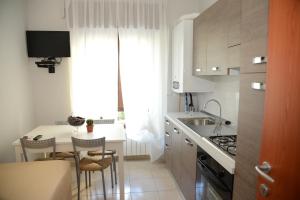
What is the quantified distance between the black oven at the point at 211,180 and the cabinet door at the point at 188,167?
3.4 inches

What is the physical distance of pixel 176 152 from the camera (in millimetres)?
2760

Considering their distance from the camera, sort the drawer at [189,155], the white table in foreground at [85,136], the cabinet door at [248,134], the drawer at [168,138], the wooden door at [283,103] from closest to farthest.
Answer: the wooden door at [283,103] → the cabinet door at [248,134] → the drawer at [189,155] → the white table in foreground at [85,136] → the drawer at [168,138]

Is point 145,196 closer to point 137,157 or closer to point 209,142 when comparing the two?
point 137,157

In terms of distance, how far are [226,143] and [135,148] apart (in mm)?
2136

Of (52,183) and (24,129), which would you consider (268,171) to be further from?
(24,129)

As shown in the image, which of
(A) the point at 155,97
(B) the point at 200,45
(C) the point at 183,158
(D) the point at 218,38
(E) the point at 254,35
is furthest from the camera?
(A) the point at 155,97

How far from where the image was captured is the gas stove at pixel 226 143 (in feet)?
5.29

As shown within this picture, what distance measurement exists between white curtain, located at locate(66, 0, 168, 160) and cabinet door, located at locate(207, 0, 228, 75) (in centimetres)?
120

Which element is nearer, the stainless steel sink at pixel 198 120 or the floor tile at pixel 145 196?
the floor tile at pixel 145 196

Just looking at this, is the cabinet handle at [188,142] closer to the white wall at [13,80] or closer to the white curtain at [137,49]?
the white curtain at [137,49]

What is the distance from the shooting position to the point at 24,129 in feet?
10.1

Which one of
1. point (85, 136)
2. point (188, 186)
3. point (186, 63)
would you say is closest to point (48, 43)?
point (85, 136)

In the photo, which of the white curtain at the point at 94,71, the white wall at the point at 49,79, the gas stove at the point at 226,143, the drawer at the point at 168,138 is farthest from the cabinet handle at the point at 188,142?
the white wall at the point at 49,79

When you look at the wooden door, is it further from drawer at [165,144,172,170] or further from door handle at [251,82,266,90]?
drawer at [165,144,172,170]
